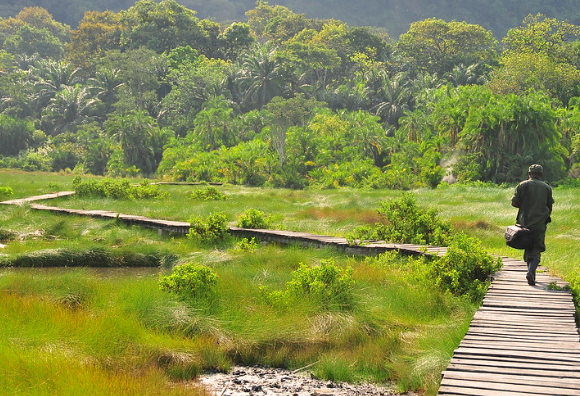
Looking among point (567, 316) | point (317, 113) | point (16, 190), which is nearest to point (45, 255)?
point (567, 316)

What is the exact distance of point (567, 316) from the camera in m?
7.33

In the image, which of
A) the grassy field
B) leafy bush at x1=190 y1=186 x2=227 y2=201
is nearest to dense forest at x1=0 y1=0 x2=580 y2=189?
leafy bush at x1=190 y1=186 x2=227 y2=201

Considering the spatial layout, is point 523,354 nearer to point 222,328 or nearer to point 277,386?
point 277,386

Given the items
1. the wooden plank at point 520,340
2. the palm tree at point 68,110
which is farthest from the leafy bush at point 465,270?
the palm tree at point 68,110

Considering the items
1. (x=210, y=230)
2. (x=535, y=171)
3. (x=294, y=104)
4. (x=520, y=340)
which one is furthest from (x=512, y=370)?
(x=294, y=104)

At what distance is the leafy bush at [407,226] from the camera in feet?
42.9

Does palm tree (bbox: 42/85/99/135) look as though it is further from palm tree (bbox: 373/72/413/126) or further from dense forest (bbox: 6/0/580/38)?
dense forest (bbox: 6/0/580/38)

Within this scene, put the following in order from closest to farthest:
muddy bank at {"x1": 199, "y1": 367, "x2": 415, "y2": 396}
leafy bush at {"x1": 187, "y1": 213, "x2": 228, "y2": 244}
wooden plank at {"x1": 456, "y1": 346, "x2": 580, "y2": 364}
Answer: wooden plank at {"x1": 456, "y1": 346, "x2": 580, "y2": 364}, muddy bank at {"x1": 199, "y1": 367, "x2": 415, "y2": 396}, leafy bush at {"x1": 187, "y1": 213, "x2": 228, "y2": 244}

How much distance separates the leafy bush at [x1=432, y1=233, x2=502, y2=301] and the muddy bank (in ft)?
8.66

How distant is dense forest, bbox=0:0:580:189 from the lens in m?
34.1

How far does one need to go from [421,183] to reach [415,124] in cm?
860

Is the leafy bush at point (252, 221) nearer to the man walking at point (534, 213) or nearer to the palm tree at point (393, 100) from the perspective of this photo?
the man walking at point (534, 213)

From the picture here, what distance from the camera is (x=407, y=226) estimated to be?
13219 mm

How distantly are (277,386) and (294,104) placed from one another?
136ft
